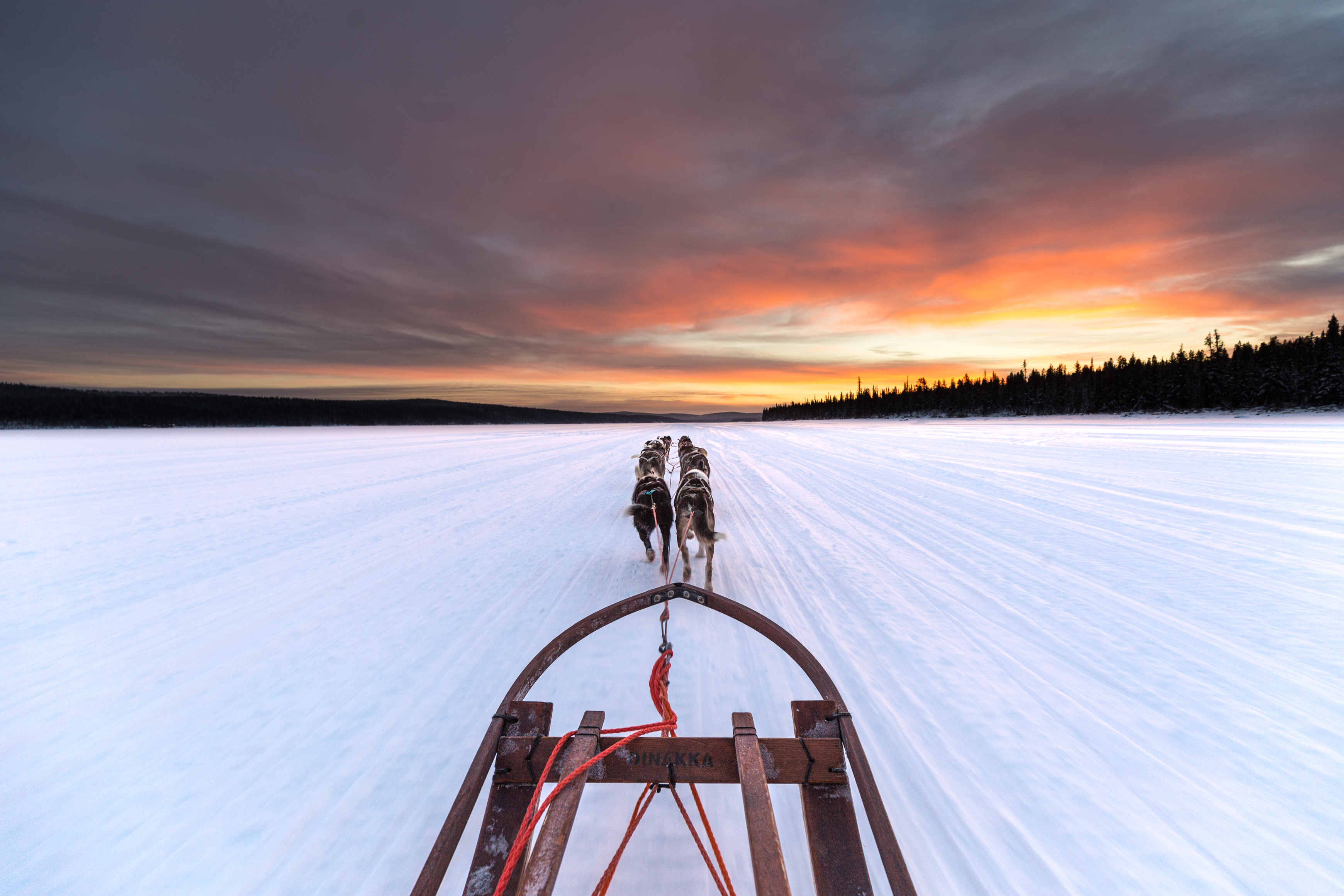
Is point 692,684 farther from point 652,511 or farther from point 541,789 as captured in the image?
point 652,511

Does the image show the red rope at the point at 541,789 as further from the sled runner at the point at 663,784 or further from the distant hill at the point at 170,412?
the distant hill at the point at 170,412

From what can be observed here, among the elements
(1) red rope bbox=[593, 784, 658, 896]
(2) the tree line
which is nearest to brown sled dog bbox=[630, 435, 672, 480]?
(1) red rope bbox=[593, 784, 658, 896]

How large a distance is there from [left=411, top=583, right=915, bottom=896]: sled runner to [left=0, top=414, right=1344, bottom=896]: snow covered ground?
18.9 inches

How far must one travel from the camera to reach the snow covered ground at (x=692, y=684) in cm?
217

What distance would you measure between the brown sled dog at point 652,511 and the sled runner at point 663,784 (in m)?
3.39

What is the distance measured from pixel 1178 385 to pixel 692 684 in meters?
73.9

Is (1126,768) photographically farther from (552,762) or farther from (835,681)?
(552,762)

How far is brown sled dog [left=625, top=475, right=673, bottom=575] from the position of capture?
223 inches

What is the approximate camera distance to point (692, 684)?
3373 mm

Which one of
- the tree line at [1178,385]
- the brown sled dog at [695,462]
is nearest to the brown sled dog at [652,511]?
the brown sled dog at [695,462]

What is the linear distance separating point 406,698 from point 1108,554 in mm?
7516

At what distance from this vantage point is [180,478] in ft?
43.6

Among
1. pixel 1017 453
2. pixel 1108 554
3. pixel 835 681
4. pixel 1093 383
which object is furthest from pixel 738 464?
pixel 1093 383

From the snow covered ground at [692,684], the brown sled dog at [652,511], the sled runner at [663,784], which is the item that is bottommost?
the snow covered ground at [692,684]
